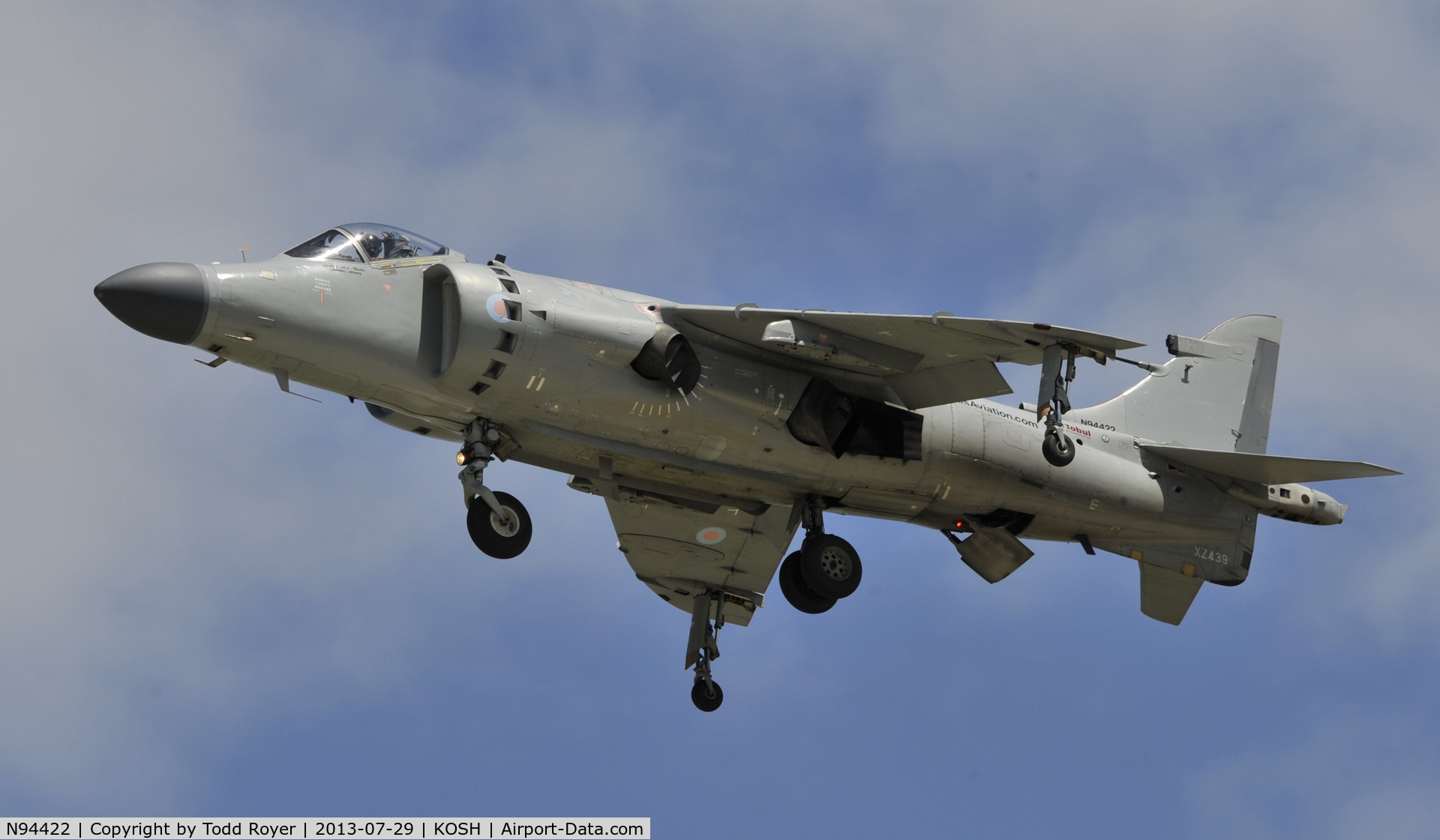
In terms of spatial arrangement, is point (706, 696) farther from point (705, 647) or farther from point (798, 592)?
point (798, 592)

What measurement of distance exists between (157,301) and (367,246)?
2.63 meters

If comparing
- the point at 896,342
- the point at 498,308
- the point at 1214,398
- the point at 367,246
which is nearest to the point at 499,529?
the point at 498,308

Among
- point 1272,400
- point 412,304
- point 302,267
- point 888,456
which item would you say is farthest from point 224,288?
point 1272,400

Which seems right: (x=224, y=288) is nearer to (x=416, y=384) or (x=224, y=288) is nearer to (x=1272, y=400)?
(x=416, y=384)

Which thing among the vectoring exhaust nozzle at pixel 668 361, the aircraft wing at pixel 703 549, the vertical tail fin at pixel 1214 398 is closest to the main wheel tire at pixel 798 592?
the aircraft wing at pixel 703 549

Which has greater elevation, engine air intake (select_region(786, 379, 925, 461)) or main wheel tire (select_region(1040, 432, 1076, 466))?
engine air intake (select_region(786, 379, 925, 461))

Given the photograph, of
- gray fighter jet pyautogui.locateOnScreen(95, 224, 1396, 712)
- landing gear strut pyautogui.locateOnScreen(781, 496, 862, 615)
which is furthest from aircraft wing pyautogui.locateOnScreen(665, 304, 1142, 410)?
landing gear strut pyautogui.locateOnScreen(781, 496, 862, 615)

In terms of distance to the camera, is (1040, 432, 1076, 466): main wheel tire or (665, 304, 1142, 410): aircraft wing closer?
(665, 304, 1142, 410): aircraft wing

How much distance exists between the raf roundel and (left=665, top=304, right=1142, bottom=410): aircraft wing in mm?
2461

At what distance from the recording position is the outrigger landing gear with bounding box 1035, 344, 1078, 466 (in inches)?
814

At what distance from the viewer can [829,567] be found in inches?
881

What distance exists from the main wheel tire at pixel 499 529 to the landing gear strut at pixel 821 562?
438 cm

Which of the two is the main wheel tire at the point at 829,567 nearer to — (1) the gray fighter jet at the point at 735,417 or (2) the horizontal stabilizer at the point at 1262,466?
(1) the gray fighter jet at the point at 735,417

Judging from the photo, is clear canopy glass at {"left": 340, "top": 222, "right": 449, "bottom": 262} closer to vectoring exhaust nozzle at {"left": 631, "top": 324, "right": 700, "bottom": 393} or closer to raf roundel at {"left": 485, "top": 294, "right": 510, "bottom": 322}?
raf roundel at {"left": 485, "top": 294, "right": 510, "bottom": 322}
